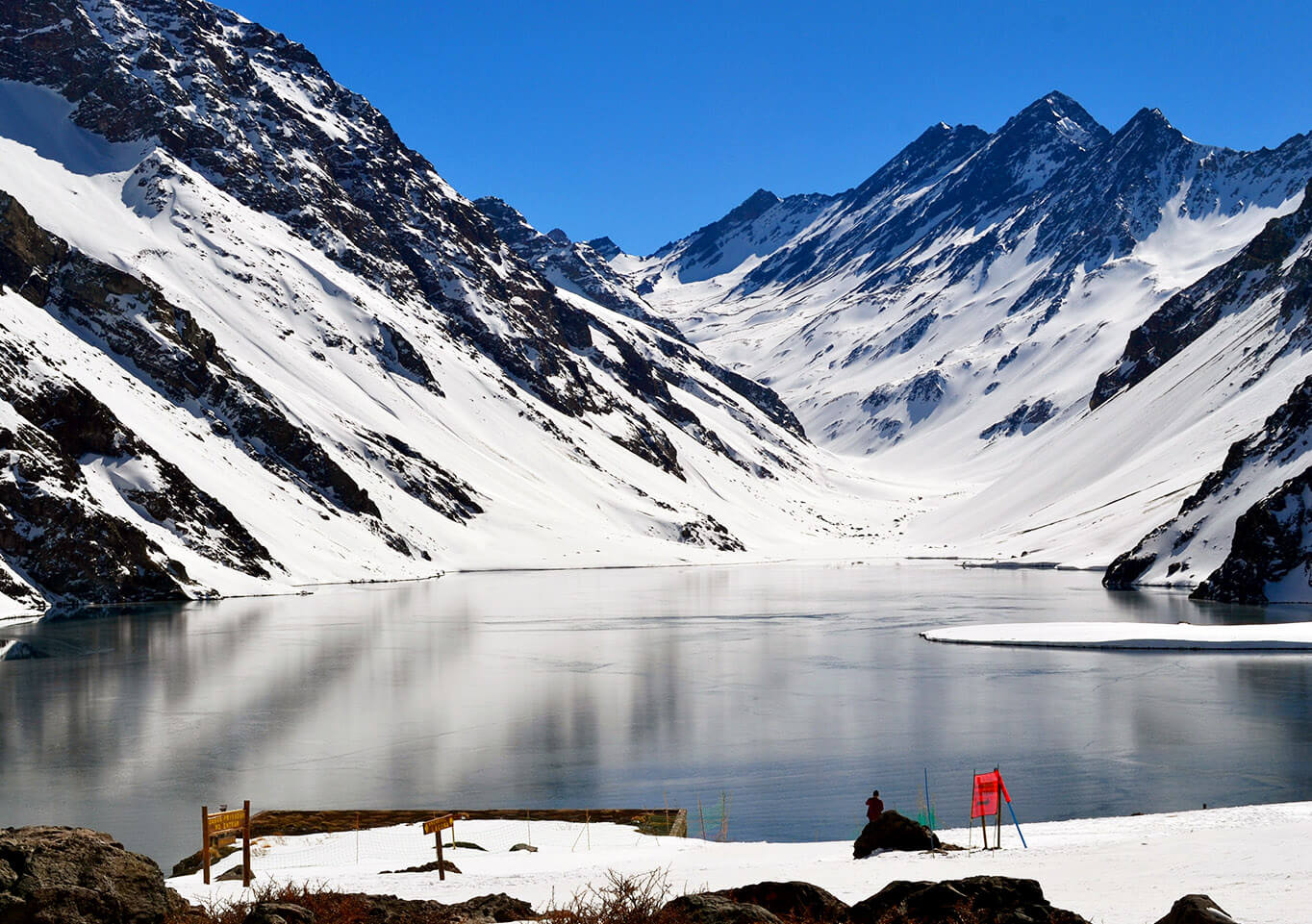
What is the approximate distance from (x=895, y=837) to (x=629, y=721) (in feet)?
76.9

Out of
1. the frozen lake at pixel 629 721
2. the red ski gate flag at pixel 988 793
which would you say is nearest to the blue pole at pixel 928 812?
the frozen lake at pixel 629 721

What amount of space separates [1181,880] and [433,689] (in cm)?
4083

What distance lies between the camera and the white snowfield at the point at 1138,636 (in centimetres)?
6581

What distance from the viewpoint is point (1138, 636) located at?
6900 centimetres

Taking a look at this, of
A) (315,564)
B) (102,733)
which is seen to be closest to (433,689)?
(102,733)

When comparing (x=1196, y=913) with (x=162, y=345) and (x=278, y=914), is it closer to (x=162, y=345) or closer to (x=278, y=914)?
(x=278, y=914)

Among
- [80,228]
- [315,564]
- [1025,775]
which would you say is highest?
[80,228]

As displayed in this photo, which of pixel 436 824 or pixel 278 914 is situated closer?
pixel 278 914

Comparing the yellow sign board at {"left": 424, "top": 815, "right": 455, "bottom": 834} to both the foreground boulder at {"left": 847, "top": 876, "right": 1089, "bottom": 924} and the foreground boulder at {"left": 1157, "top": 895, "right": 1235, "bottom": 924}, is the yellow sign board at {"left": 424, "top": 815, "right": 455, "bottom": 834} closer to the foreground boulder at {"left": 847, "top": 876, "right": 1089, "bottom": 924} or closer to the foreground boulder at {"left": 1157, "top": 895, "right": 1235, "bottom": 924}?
the foreground boulder at {"left": 847, "top": 876, "right": 1089, "bottom": 924}

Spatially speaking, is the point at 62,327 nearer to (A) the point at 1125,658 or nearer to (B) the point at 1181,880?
(A) the point at 1125,658

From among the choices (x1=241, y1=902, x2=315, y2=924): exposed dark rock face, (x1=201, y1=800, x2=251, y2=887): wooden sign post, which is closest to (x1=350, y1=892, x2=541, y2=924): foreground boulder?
(x1=241, y1=902, x2=315, y2=924): exposed dark rock face

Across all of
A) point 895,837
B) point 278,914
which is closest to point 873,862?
point 895,837

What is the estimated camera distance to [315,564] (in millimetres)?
129125

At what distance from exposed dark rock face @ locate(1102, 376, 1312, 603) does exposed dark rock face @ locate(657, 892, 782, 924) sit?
87.7m
